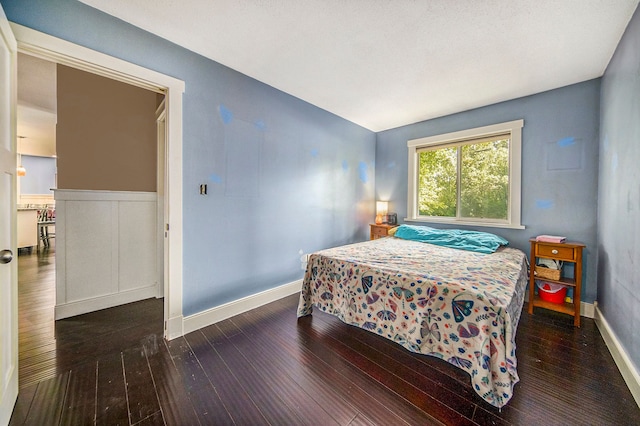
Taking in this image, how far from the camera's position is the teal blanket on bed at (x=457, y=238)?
2.89m

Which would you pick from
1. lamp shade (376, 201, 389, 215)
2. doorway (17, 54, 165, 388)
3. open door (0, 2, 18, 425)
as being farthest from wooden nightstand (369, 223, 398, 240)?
open door (0, 2, 18, 425)

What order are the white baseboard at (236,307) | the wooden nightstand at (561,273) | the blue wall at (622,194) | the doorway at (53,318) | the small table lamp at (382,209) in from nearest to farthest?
the blue wall at (622,194)
the doorway at (53,318)
the white baseboard at (236,307)
the wooden nightstand at (561,273)
the small table lamp at (382,209)

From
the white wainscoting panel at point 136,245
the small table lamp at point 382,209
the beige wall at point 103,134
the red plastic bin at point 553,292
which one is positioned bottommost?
the red plastic bin at point 553,292

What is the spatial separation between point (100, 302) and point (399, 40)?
394 cm

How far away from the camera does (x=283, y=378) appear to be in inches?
66.3

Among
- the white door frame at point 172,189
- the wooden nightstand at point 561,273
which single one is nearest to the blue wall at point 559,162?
the wooden nightstand at point 561,273

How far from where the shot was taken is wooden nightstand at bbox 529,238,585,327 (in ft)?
7.89

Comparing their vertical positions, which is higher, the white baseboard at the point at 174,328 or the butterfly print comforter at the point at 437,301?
the butterfly print comforter at the point at 437,301

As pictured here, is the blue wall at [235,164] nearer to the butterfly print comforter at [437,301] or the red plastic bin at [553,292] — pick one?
the butterfly print comforter at [437,301]

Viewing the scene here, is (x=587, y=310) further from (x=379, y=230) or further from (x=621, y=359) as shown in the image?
(x=379, y=230)

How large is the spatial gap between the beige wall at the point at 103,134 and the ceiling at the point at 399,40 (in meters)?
1.35

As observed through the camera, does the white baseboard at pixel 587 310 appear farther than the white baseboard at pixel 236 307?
Yes

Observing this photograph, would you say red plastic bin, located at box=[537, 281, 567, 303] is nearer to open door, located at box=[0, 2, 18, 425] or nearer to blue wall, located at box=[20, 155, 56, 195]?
open door, located at box=[0, 2, 18, 425]

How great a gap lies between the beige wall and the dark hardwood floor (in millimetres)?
1505
